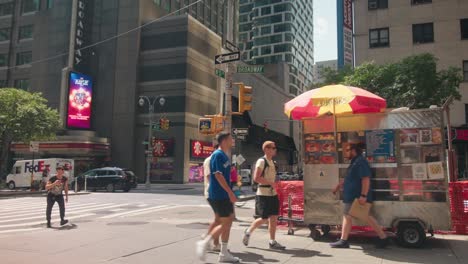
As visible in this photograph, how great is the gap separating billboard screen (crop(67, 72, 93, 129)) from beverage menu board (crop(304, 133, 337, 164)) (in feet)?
138

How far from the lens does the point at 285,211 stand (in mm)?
11633

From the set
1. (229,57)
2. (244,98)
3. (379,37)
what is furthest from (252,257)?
(379,37)

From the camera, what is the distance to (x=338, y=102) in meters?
9.31

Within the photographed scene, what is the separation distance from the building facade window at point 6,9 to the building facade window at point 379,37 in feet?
153

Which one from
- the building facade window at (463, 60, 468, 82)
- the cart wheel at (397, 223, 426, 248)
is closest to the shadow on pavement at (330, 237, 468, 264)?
the cart wheel at (397, 223, 426, 248)

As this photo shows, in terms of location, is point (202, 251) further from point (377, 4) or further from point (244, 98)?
point (377, 4)

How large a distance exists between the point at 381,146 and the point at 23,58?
56.4 m

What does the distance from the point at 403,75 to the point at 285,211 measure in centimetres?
1822

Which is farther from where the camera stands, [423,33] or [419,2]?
[419,2]

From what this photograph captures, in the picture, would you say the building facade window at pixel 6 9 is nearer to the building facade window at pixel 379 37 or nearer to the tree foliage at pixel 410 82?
the building facade window at pixel 379 37

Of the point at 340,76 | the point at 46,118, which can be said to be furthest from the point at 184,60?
the point at 340,76

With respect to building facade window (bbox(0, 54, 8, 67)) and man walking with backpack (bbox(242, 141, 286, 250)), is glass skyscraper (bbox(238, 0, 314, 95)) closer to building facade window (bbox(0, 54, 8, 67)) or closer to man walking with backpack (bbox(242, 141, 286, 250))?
building facade window (bbox(0, 54, 8, 67))

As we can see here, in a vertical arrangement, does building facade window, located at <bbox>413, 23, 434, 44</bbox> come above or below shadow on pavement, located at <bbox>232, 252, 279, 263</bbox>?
above

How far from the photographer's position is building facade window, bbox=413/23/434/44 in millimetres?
35781
